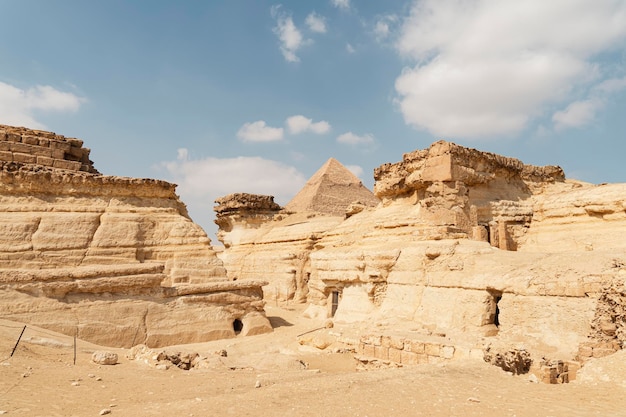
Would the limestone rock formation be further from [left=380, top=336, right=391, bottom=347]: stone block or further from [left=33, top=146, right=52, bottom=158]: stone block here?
[left=380, top=336, right=391, bottom=347]: stone block

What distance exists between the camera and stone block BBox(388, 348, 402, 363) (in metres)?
9.03

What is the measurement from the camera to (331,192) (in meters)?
38.2

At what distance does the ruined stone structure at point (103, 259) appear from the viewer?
32.0ft

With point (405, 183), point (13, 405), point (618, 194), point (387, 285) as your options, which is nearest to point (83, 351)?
point (13, 405)

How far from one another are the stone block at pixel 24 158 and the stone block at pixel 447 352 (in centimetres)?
1172

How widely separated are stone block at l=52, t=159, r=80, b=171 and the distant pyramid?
22.8m

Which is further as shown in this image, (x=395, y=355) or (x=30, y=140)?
(x=30, y=140)

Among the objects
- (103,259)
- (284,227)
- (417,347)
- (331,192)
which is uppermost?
(331,192)

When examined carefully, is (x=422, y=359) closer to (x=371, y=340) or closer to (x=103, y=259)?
(x=371, y=340)

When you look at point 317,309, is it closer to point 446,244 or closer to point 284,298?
point 284,298

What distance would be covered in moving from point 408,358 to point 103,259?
755cm

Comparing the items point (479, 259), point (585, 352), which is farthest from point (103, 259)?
point (585, 352)

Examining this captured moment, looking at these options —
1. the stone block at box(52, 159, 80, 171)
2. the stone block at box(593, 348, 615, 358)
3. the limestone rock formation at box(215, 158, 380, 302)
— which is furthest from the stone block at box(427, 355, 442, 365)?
the limestone rock formation at box(215, 158, 380, 302)

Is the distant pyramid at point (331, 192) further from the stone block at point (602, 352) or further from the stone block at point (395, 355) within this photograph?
the stone block at point (602, 352)
